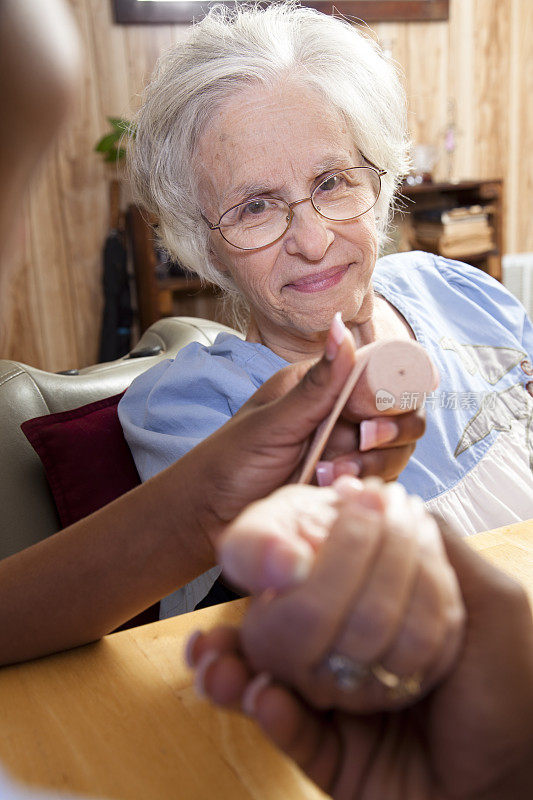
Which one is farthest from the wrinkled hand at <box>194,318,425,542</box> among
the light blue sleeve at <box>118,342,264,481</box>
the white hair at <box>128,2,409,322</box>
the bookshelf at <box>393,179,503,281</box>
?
the bookshelf at <box>393,179,503,281</box>

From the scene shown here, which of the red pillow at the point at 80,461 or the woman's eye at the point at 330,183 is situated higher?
the woman's eye at the point at 330,183

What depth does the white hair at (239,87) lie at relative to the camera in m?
1.16

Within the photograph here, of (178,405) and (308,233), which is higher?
(308,233)

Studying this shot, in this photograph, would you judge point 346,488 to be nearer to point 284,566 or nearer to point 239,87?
point 284,566

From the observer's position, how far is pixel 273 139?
1119mm

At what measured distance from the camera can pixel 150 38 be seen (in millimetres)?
3744

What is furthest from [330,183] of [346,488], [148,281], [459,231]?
[459,231]

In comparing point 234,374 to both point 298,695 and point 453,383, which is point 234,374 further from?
point 298,695

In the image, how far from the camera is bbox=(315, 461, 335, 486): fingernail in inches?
24.2

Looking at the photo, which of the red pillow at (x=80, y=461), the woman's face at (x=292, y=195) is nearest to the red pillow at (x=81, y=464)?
the red pillow at (x=80, y=461)

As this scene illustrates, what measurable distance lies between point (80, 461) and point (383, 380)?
66cm

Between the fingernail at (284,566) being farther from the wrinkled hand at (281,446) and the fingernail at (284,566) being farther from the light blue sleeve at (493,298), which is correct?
the light blue sleeve at (493,298)

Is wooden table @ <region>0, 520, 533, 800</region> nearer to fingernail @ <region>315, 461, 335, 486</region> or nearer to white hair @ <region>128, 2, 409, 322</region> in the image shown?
fingernail @ <region>315, 461, 335, 486</region>

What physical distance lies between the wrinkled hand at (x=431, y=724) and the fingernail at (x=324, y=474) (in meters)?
0.17
